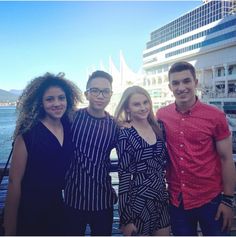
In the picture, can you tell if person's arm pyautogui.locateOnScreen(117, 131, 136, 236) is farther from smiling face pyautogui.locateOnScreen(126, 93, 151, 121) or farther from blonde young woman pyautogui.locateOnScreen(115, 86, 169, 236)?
smiling face pyautogui.locateOnScreen(126, 93, 151, 121)

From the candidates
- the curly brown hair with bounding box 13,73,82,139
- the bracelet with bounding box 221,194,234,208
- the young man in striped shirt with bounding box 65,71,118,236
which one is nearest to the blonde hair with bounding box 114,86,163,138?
the young man in striped shirt with bounding box 65,71,118,236

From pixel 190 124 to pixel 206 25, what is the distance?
1727 inches

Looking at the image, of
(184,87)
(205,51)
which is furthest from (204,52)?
(184,87)

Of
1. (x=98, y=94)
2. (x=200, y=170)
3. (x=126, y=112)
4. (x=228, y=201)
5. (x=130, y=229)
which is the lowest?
(x=130, y=229)

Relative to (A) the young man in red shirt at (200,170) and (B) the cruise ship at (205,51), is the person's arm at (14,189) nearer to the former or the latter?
(A) the young man in red shirt at (200,170)

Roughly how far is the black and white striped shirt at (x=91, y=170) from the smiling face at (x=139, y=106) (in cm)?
23

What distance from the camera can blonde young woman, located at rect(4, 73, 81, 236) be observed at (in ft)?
6.61

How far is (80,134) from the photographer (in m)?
2.23

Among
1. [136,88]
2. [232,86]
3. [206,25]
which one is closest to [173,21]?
[206,25]

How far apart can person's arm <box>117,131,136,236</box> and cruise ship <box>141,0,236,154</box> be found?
23866 mm

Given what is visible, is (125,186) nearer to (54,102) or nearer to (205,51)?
(54,102)

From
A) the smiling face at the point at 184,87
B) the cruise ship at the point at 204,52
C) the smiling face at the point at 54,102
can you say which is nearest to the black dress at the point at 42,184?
the smiling face at the point at 54,102

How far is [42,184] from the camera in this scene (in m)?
2.06

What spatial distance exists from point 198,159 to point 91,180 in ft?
2.84
